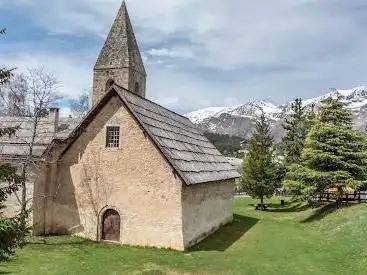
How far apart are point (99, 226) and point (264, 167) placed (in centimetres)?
2767

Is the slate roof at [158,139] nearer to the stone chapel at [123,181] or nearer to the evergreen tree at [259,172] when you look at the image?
the stone chapel at [123,181]

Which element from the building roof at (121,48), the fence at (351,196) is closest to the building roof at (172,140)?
the building roof at (121,48)

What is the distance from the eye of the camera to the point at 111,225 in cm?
2469

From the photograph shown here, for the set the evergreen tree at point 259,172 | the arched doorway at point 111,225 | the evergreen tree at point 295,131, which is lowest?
the arched doorway at point 111,225

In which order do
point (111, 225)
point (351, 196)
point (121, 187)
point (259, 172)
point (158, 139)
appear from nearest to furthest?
1. point (158, 139)
2. point (121, 187)
3. point (111, 225)
4. point (351, 196)
5. point (259, 172)

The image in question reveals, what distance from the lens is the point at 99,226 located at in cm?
2492

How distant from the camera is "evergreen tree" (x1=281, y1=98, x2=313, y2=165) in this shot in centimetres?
6179

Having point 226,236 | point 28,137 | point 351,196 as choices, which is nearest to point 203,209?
point 226,236

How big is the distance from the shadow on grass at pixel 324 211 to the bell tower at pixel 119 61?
19.9 m

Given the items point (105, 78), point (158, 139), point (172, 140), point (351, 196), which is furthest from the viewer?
point (351, 196)

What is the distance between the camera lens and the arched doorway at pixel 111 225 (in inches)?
964

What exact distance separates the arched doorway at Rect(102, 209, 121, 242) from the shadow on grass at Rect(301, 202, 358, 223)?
65.5 feet

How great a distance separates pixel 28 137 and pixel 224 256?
15336 millimetres

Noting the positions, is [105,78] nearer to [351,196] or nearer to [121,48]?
[121,48]
